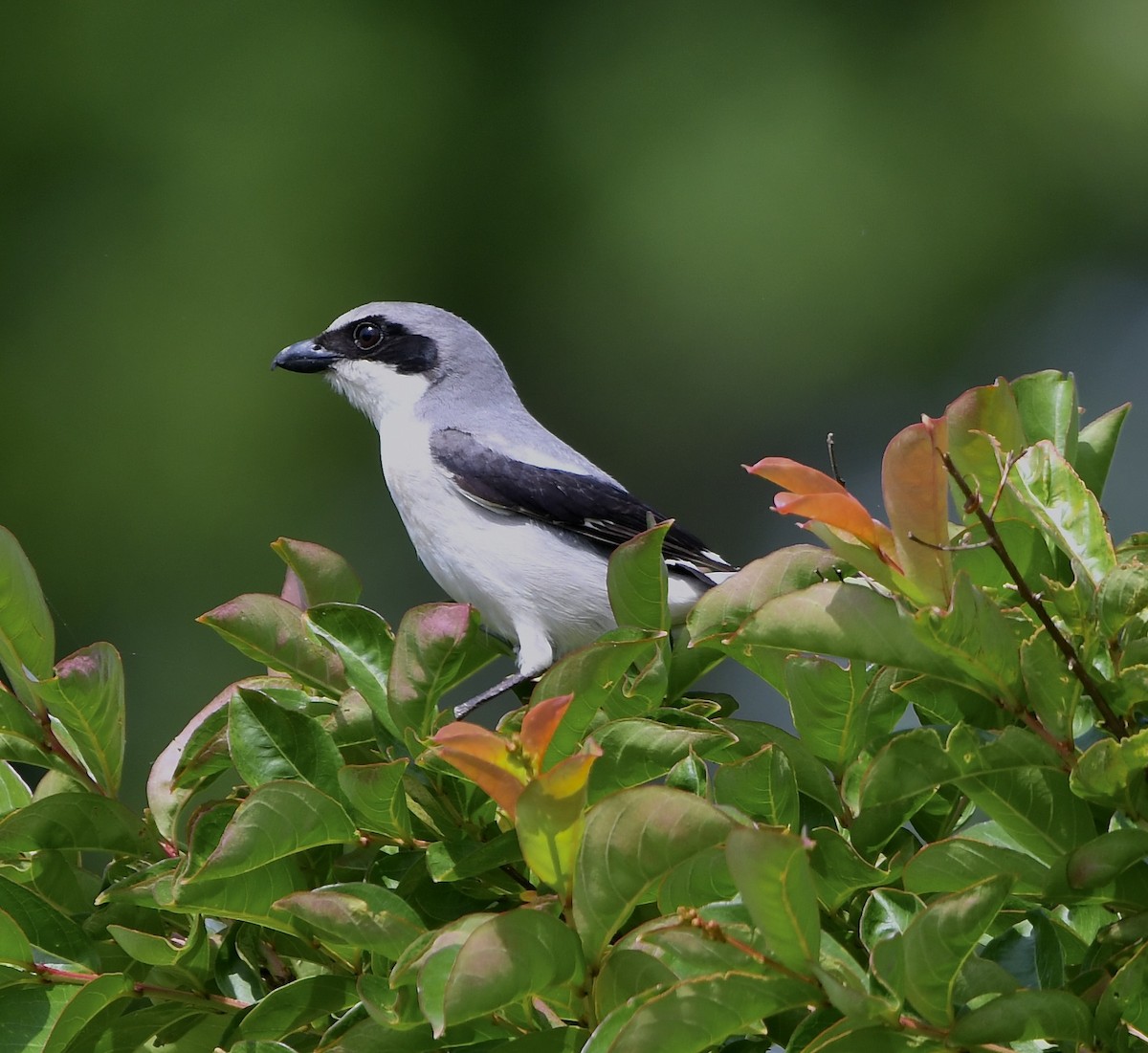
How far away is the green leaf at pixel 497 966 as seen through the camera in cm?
86

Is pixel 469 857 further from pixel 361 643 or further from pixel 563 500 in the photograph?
pixel 563 500

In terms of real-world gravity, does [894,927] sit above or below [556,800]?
below

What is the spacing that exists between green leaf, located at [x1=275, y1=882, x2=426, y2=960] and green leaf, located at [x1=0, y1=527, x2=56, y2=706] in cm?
48

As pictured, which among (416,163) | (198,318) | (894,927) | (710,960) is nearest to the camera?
(710,960)

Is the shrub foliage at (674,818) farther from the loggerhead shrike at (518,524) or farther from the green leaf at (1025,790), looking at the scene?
the loggerhead shrike at (518,524)

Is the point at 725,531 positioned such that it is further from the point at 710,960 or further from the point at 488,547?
the point at 710,960

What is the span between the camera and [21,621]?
4.50 ft

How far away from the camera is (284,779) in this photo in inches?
43.2

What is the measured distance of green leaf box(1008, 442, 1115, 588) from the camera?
1.09m

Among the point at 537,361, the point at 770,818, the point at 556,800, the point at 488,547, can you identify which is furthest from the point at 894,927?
the point at 537,361

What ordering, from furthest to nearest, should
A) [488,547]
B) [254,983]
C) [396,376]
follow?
[396,376], [488,547], [254,983]

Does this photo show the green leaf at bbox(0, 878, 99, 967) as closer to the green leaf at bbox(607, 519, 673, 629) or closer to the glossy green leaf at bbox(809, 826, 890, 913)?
the green leaf at bbox(607, 519, 673, 629)

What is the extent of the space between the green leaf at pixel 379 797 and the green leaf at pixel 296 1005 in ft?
0.41

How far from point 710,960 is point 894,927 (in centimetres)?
19
